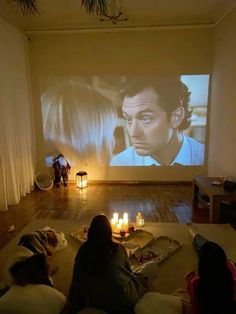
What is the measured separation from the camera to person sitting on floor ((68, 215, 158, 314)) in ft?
5.06

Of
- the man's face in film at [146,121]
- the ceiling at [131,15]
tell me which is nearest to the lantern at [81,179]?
the man's face in film at [146,121]

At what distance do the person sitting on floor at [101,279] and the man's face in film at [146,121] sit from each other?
3.64 meters

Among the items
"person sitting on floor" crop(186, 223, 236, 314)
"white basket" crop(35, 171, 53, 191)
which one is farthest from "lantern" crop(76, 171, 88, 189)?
"person sitting on floor" crop(186, 223, 236, 314)

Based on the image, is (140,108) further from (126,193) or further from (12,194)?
(12,194)

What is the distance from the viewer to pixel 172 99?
505 centimetres

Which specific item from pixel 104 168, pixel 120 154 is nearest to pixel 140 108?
pixel 120 154

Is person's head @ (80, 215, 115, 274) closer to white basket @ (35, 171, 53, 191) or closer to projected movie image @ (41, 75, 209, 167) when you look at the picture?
white basket @ (35, 171, 53, 191)

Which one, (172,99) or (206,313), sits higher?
(172,99)

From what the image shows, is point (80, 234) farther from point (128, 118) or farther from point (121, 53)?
point (121, 53)

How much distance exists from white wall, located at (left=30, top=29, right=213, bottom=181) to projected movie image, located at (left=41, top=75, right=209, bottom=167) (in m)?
0.17

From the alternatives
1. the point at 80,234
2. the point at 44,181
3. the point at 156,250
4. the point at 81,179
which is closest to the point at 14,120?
the point at 44,181

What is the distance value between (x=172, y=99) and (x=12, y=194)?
10.8 ft

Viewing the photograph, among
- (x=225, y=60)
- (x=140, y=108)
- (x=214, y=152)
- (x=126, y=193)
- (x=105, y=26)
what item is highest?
(x=105, y=26)

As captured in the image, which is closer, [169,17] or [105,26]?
[169,17]
